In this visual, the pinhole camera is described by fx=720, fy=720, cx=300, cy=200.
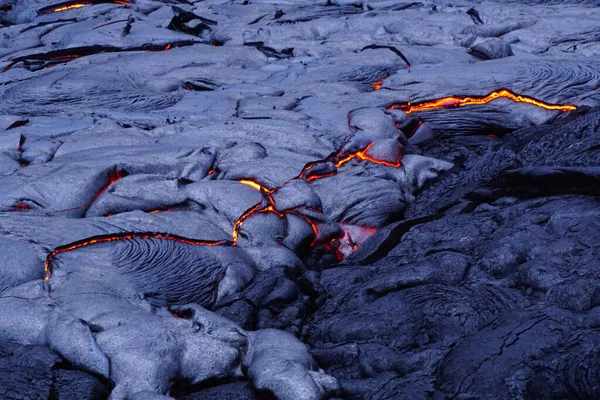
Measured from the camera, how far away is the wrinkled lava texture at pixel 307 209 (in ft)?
10.4

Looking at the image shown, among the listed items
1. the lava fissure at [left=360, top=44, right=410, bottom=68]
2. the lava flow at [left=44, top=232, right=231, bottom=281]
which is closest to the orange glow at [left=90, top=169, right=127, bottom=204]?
the lava flow at [left=44, top=232, right=231, bottom=281]

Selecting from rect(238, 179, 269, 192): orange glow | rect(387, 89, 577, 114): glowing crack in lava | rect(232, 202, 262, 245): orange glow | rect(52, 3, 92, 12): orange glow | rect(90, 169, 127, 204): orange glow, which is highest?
rect(90, 169, 127, 204): orange glow

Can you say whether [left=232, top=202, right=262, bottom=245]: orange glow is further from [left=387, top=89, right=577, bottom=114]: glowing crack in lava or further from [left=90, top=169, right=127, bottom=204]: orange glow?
[left=387, top=89, right=577, bottom=114]: glowing crack in lava

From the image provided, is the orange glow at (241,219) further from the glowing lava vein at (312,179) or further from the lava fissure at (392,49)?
the lava fissure at (392,49)

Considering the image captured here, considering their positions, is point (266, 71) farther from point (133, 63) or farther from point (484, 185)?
point (484, 185)

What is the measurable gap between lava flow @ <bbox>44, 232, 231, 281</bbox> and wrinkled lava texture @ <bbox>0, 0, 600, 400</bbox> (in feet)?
0.04

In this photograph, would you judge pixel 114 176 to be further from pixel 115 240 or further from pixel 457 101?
pixel 457 101

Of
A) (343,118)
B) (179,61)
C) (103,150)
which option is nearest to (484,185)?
(343,118)

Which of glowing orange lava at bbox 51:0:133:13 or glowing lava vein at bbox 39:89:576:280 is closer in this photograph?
glowing lava vein at bbox 39:89:576:280

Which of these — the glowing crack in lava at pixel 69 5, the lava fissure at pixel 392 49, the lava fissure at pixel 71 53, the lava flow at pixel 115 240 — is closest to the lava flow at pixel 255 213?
the lava flow at pixel 115 240

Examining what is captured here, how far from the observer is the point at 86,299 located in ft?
11.6

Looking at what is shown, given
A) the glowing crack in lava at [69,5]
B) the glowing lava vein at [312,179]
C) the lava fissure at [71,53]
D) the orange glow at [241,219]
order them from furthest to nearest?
1. the glowing crack in lava at [69,5]
2. the lava fissure at [71,53]
3. the orange glow at [241,219]
4. the glowing lava vein at [312,179]

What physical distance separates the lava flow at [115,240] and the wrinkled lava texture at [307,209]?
0.01 metres

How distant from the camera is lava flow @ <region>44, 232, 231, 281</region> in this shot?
3959mm
